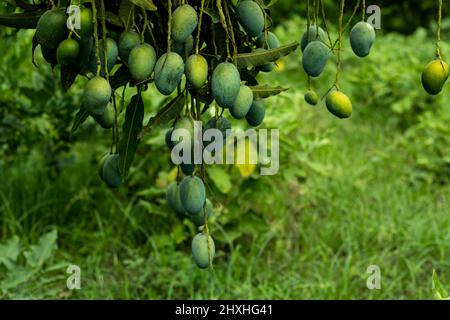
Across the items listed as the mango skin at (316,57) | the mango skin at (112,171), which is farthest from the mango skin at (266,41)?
the mango skin at (112,171)

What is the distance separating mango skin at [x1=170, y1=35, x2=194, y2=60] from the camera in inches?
36.6

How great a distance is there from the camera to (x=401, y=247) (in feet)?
8.03

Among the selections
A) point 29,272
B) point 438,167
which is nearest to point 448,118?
point 438,167

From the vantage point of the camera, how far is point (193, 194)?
98 cm

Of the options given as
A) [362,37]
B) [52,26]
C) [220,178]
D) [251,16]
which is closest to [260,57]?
[251,16]

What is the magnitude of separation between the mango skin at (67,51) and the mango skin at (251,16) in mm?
216

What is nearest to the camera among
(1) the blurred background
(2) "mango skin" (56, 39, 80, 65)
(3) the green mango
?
(2) "mango skin" (56, 39, 80, 65)

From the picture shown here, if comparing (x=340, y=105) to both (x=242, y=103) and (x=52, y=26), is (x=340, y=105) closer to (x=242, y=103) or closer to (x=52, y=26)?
(x=242, y=103)

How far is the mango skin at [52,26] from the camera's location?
846mm

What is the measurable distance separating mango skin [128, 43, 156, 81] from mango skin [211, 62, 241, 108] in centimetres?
8

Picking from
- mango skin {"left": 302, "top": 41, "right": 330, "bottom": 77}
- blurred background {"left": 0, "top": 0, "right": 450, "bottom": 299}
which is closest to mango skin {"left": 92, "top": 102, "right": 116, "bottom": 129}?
mango skin {"left": 302, "top": 41, "right": 330, "bottom": 77}

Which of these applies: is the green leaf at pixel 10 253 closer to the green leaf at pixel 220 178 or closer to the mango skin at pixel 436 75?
the green leaf at pixel 220 178

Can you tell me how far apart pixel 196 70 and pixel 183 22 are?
6 centimetres

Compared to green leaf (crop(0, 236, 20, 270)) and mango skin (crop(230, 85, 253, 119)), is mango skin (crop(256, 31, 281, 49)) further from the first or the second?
green leaf (crop(0, 236, 20, 270))
